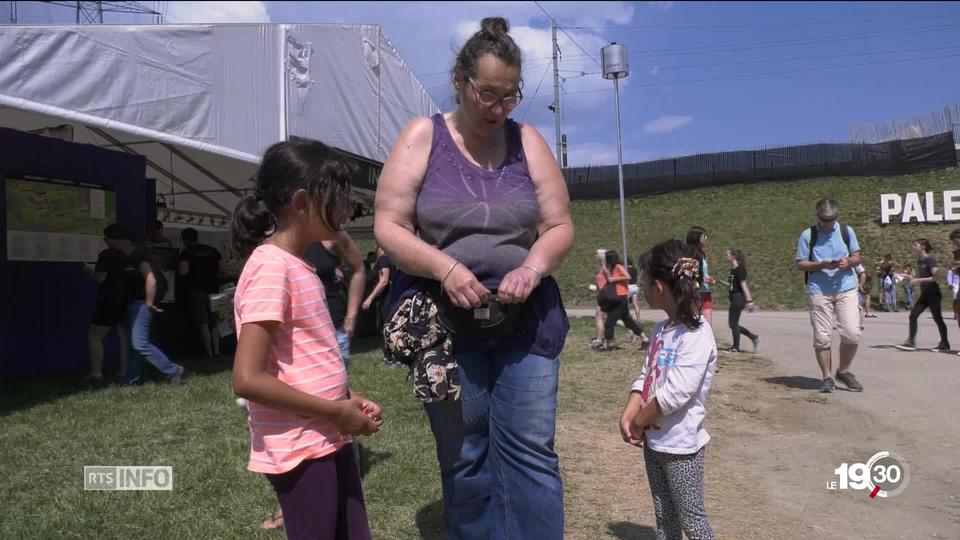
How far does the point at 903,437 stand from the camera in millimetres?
5160

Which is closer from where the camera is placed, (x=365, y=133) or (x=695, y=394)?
(x=695, y=394)

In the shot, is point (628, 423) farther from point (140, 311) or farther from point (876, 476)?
point (140, 311)

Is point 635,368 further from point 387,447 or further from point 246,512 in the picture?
point 246,512

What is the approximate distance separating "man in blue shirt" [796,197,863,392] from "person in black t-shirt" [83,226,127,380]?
672 centimetres

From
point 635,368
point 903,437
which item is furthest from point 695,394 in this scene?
point 635,368

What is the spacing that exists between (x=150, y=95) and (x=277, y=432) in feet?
→ 20.2

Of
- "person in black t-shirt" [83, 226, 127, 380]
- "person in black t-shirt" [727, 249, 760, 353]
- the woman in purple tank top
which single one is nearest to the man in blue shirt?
A: "person in black t-shirt" [727, 249, 760, 353]

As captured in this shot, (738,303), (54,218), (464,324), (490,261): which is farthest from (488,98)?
(738,303)

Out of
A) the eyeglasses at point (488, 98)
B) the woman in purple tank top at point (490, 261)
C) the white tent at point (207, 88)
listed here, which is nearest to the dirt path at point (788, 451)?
the woman in purple tank top at point (490, 261)

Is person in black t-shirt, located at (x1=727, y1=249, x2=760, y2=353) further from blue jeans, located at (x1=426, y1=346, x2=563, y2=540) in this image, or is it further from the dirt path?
blue jeans, located at (x1=426, y1=346, x2=563, y2=540)

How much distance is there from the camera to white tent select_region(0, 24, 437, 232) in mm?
6180

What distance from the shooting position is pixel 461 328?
241 centimetres

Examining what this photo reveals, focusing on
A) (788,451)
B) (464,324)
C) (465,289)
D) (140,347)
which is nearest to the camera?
(465,289)

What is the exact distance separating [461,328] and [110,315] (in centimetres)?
635
